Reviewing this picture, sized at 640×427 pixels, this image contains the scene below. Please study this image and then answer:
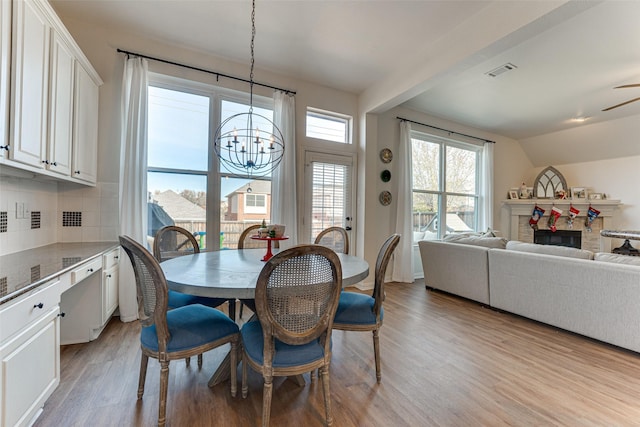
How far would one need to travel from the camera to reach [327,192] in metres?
4.04

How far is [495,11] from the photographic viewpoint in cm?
230

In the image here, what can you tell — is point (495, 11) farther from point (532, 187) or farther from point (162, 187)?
point (532, 187)

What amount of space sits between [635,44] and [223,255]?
4716mm

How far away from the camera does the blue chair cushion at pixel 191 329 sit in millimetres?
1450

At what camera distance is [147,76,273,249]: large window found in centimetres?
314

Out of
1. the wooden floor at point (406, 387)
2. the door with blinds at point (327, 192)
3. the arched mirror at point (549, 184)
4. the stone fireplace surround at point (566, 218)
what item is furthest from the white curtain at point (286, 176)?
the arched mirror at point (549, 184)

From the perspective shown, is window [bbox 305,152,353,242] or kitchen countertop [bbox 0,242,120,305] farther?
window [bbox 305,152,353,242]

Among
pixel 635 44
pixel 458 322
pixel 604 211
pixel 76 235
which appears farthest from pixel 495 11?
pixel 604 211

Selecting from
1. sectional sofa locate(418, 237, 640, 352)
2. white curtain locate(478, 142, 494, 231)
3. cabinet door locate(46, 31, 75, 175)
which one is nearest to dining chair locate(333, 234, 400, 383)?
sectional sofa locate(418, 237, 640, 352)

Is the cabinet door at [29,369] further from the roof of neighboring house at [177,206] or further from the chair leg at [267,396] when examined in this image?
the roof of neighboring house at [177,206]

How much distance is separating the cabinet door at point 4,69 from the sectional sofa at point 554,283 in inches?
168

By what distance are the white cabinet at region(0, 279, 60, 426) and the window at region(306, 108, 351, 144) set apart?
10.9 feet

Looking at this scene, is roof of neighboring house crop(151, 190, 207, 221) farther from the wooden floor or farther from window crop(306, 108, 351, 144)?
window crop(306, 108, 351, 144)

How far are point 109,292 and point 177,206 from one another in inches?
44.2
